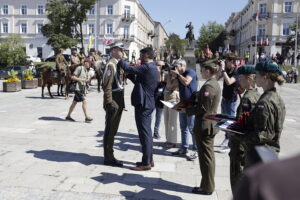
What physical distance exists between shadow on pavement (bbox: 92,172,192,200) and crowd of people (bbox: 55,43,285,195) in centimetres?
27

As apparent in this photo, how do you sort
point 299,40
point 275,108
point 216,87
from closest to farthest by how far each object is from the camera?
point 275,108 < point 216,87 < point 299,40

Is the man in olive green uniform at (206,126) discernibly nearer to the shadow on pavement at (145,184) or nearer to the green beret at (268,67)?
the shadow on pavement at (145,184)

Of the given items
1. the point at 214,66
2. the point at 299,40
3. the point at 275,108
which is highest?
the point at 299,40

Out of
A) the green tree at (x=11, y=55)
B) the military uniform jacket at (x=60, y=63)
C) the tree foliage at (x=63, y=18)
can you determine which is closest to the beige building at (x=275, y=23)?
the tree foliage at (x=63, y=18)

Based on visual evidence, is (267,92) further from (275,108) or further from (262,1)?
(262,1)

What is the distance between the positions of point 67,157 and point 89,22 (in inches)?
2416

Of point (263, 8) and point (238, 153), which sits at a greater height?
point (263, 8)

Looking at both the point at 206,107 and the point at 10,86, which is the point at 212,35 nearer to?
the point at 10,86

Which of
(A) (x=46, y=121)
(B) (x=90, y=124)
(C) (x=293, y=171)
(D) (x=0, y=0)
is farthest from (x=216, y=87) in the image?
(D) (x=0, y=0)

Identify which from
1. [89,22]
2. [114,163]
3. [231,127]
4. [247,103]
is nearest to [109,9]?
[89,22]

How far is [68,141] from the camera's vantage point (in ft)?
23.7

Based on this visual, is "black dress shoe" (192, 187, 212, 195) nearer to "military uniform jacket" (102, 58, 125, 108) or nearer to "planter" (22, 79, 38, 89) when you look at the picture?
"military uniform jacket" (102, 58, 125, 108)

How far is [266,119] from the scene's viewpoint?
312 cm

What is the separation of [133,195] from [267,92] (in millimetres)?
2273
